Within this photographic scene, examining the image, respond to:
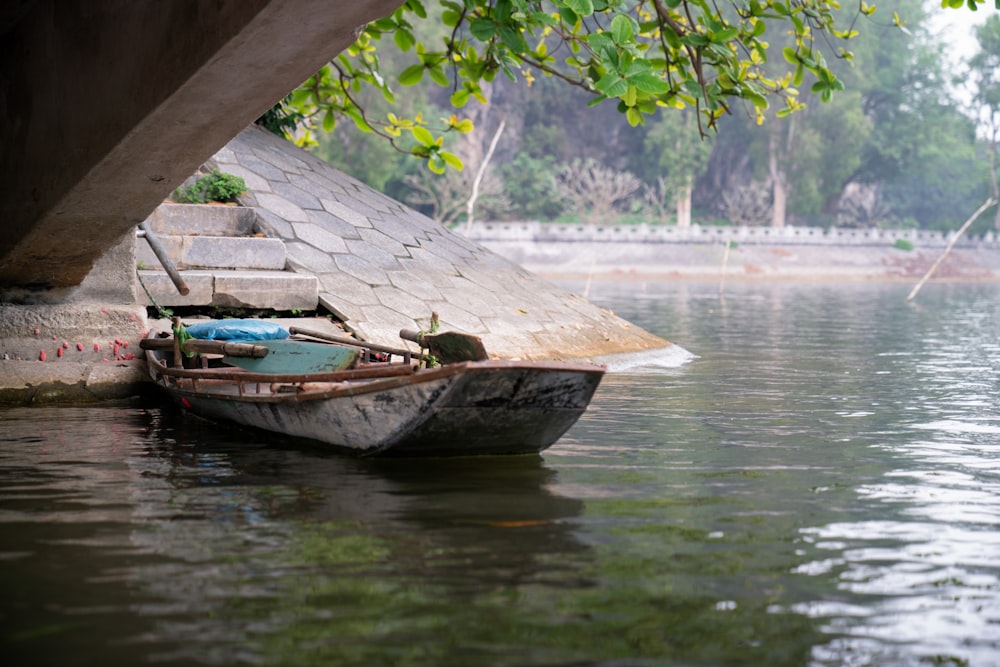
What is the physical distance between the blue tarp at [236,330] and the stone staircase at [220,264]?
1.24m

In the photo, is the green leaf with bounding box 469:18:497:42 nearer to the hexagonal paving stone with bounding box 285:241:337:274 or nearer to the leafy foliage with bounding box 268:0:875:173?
the leafy foliage with bounding box 268:0:875:173

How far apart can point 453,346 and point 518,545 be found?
1769 millimetres

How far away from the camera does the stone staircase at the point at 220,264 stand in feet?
32.1

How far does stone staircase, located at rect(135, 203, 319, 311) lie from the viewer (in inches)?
385

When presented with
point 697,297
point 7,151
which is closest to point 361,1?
point 7,151

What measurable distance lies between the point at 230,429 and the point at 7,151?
2185 mm

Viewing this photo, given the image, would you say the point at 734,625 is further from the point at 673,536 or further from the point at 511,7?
the point at 511,7

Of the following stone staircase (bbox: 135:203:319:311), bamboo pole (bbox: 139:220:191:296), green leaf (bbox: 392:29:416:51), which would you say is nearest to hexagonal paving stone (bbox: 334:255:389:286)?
stone staircase (bbox: 135:203:319:311)

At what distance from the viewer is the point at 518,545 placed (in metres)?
4.71

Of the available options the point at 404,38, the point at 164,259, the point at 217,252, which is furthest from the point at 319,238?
the point at 404,38

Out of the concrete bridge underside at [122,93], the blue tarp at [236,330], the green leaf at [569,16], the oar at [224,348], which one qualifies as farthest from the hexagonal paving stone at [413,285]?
the green leaf at [569,16]

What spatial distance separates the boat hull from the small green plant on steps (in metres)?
4.70

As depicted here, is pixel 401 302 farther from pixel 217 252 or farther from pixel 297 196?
pixel 297 196

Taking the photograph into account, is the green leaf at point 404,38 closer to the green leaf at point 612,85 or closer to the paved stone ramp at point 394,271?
the green leaf at point 612,85
